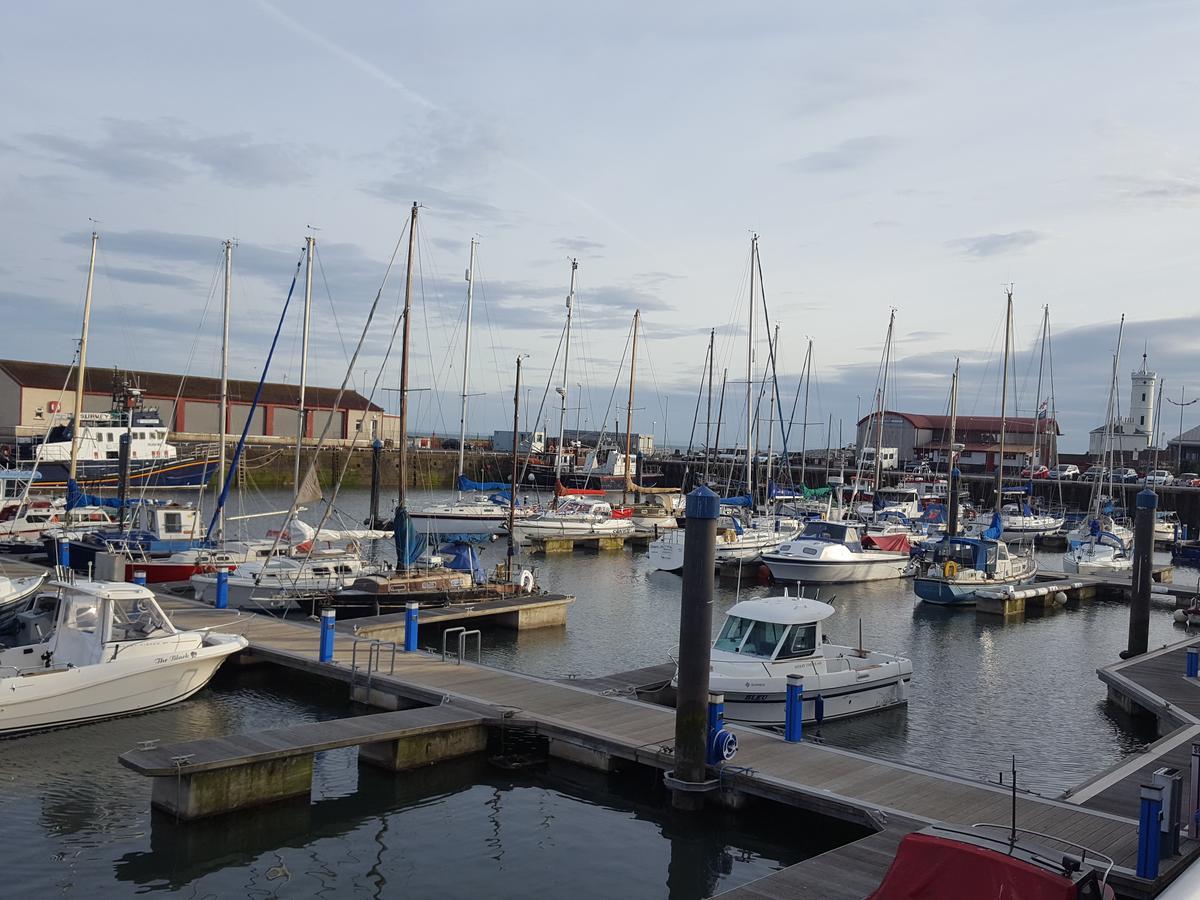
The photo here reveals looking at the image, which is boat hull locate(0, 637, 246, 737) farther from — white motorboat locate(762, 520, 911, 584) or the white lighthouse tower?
the white lighthouse tower

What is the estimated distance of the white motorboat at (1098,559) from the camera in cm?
4433

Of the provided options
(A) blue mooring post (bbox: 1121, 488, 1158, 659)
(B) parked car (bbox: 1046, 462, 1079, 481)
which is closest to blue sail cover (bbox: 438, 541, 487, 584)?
(A) blue mooring post (bbox: 1121, 488, 1158, 659)

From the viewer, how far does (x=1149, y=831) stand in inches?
407

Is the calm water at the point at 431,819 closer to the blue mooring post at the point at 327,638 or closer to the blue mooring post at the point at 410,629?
the blue mooring post at the point at 327,638

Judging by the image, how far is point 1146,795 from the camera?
400 inches

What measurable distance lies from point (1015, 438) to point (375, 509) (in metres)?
77.3

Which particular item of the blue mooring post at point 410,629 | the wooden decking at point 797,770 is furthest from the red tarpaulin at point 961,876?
the blue mooring post at point 410,629

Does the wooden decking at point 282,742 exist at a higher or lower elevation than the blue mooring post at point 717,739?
lower

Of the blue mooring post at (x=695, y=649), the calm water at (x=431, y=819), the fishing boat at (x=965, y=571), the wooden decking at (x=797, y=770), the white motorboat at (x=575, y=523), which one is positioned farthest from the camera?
the white motorboat at (x=575, y=523)

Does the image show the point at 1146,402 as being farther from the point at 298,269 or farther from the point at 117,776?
the point at 117,776

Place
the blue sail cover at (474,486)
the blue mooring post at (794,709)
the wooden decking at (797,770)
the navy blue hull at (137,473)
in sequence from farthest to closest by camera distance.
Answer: the navy blue hull at (137,473)
the blue sail cover at (474,486)
the blue mooring post at (794,709)
the wooden decking at (797,770)

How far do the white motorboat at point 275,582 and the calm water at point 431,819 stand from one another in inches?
222

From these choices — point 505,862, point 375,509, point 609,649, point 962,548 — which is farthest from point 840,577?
point 505,862

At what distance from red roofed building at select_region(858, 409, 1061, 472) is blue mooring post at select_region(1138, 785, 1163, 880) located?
8912cm
